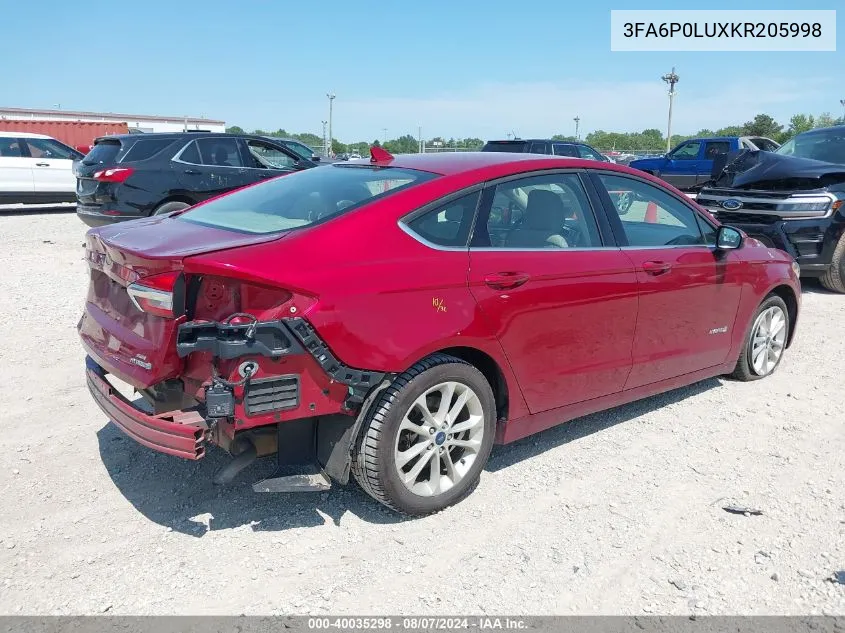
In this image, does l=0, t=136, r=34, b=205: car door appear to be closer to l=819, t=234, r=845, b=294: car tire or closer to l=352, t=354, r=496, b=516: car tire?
l=352, t=354, r=496, b=516: car tire

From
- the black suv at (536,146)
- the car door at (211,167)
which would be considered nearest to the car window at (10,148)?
the car door at (211,167)

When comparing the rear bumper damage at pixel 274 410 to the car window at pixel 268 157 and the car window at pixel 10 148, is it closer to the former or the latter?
the car window at pixel 268 157

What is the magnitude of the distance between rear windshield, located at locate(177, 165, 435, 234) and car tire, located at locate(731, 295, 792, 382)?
2975 mm

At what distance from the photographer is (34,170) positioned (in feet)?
49.3

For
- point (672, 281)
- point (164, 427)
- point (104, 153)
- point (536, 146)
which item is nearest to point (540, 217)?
point (672, 281)

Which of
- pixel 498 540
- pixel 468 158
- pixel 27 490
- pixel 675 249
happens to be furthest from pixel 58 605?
pixel 675 249

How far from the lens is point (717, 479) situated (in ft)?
12.4

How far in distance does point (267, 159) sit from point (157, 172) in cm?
177

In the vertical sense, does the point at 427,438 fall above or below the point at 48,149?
below

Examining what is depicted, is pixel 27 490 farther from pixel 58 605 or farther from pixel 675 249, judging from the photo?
pixel 675 249

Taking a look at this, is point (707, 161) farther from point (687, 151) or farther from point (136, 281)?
point (136, 281)

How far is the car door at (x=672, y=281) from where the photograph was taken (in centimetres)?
415

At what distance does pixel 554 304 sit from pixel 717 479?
1.30m

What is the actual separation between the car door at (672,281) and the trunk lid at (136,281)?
7.23ft
